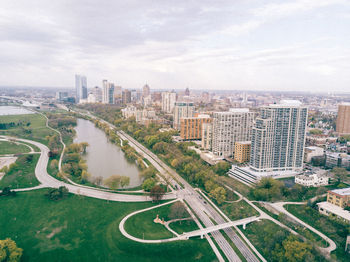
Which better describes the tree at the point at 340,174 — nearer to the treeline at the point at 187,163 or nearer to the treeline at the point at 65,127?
the treeline at the point at 187,163

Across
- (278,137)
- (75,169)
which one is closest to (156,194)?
(75,169)

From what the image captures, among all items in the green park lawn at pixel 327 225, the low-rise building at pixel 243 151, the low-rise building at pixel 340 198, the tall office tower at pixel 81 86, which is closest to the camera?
the green park lawn at pixel 327 225

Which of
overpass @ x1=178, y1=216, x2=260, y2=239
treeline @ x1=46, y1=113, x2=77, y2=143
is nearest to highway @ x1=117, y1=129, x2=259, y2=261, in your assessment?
overpass @ x1=178, y1=216, x2=260, y2=239

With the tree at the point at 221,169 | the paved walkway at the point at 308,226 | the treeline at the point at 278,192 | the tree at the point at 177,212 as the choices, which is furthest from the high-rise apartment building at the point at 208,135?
the tree at the point at 177,212

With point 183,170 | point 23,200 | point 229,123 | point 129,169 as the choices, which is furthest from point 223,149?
point 23,200

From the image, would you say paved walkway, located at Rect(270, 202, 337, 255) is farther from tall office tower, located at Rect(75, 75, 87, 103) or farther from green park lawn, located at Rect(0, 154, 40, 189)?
tall office tower, located at Rect(75, 75, 87, 103)

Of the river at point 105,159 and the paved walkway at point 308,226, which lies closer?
the paved walkway at point 308,226
